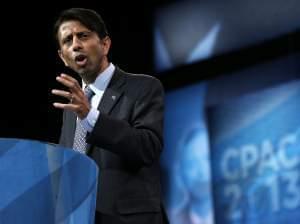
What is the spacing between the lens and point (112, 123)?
1.55 m

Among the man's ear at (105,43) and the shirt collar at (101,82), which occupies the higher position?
the man's ear at (105,43)

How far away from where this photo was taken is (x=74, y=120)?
1.81 meters

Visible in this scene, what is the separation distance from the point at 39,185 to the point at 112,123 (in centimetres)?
44

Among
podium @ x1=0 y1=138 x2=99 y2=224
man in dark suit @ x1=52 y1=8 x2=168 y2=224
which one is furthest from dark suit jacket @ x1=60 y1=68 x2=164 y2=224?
podium @ x1=0 y1=138 x2=99 y2=224

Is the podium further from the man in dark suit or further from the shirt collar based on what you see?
→ the shirt collar

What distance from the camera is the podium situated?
1.10 metres

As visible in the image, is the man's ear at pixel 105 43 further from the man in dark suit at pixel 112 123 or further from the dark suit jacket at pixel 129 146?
the dark suit jacket at pixel 129 146

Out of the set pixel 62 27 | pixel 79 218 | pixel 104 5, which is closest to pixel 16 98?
pixel 104 5

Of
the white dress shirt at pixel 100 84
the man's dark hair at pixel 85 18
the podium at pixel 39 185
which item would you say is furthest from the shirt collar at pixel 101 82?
the podium at pixel 39 185

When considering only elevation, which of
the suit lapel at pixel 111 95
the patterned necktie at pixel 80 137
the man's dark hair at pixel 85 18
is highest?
the man's dark hair at pixel 85 18

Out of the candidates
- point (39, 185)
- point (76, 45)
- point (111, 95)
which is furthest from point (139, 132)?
point (39, 185)

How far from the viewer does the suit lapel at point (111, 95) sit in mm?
1697

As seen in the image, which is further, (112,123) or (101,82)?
(101,82)

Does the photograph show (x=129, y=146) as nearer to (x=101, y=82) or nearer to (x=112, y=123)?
(x=112, y=123)
